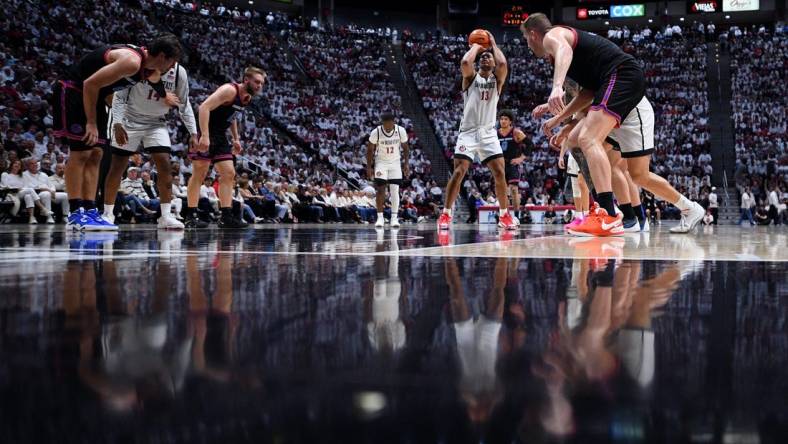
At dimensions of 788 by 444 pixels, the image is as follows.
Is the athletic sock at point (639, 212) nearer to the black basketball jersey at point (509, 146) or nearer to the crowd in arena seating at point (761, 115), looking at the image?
the black basketball jersey at point (509, 146)

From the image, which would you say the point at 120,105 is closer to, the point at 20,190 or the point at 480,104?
the point at 480,104

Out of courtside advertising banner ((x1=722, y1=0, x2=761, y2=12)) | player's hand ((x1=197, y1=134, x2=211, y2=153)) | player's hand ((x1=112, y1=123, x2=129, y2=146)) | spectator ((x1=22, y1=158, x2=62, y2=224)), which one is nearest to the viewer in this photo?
player's hand ((x1=112, y1=123, x2=129, y2=146))

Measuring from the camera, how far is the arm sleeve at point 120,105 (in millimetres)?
4688

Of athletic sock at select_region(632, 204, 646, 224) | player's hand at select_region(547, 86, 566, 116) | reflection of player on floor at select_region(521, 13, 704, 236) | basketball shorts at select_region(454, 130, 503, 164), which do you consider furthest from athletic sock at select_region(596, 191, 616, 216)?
basketball shorts at select_region(454, 130, 503, 164)

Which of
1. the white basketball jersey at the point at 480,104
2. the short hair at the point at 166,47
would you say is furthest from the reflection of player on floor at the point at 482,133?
the short hair at the point at 166,47

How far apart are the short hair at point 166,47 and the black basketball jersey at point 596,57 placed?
7.43ft

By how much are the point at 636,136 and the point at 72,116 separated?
11.3 feet

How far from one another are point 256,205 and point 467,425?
9636mm

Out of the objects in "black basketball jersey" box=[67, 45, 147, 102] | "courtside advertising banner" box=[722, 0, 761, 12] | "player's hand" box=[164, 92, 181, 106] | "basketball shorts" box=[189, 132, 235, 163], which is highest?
"courtside advertising banner" box=[722, 0, 761, 12]

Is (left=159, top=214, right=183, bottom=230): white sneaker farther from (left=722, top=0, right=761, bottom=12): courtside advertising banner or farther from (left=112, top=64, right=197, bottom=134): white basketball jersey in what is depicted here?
(left=722, top=0, right=761, bottom=12): courtside advertising banner

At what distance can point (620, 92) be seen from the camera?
11.1ft

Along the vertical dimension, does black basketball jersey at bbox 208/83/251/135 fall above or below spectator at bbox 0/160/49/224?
above

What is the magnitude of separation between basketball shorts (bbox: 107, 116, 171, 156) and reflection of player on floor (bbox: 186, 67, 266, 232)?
1.19 feet

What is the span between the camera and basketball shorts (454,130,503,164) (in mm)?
5578
